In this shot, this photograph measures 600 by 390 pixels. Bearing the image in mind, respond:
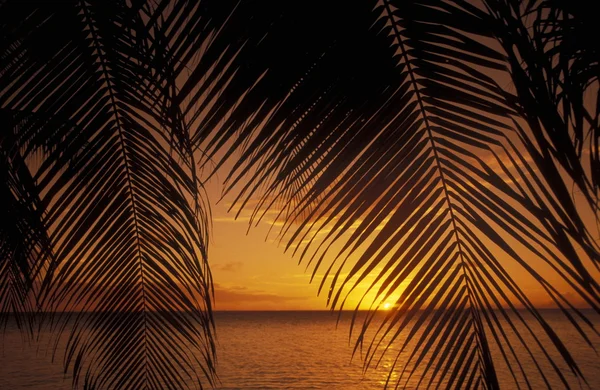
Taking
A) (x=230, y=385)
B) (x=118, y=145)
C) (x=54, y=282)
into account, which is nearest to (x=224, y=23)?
(x=118, y=145)

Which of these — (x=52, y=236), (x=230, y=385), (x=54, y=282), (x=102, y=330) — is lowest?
(x=230, y=385)

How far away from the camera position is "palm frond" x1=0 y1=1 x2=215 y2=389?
1.38 meters

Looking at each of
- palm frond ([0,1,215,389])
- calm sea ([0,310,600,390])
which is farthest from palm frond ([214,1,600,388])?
calm sea ([0,310,600,390])

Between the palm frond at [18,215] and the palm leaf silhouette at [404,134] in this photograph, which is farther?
the palm frond at [18,215]

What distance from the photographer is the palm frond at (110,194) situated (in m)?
1.38

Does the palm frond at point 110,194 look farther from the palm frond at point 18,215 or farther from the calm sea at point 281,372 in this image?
the calm sea at point 281,372

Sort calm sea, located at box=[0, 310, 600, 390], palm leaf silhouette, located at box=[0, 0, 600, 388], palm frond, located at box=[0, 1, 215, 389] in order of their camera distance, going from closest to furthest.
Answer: palm leaf silhouette, located at box=[0, 0, 600, 388]
palm frond, located at box=[0, 1, 215, 389]
calm sea, located at box=[0, 310, 600, 390]

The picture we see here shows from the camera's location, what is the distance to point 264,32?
0.96 m

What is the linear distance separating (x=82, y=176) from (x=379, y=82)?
1135 millimetres

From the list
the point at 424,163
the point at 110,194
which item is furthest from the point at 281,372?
the point at 424,163

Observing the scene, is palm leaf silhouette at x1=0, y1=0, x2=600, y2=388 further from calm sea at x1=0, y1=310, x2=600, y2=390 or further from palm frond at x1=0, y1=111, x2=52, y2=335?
calm sea at x1=0, y1=310, x2=600, y2=390

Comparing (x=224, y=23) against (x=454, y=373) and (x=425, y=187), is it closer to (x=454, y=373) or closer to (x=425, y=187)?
(x=425, y=187)

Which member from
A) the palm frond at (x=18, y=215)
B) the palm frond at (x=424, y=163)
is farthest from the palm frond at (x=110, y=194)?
the palm frond at (x=424, y=163)

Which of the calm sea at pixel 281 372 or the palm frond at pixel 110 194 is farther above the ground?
the palm frond at pixel 110 194
